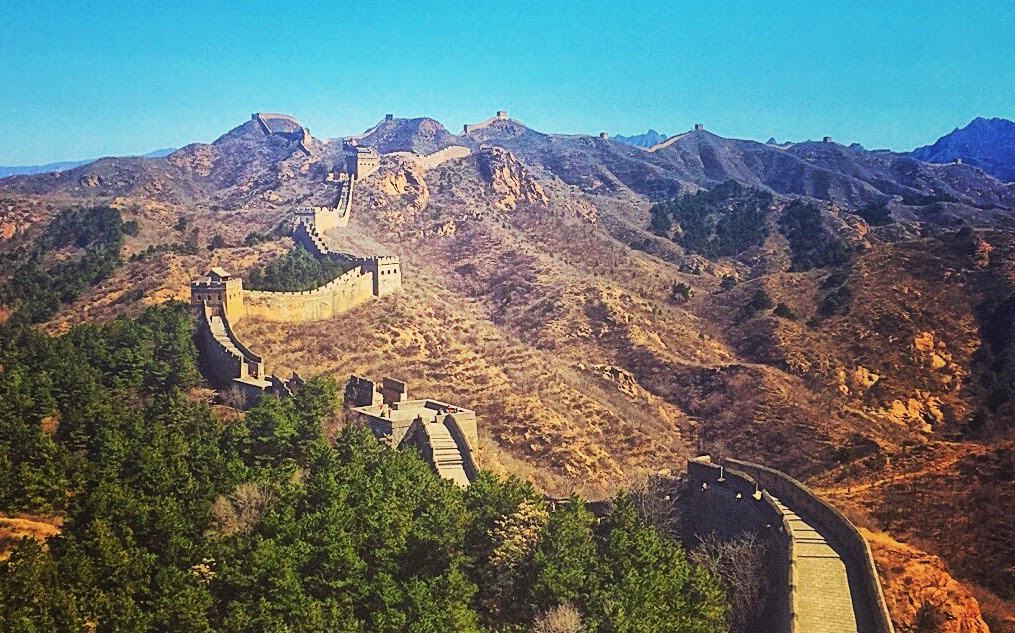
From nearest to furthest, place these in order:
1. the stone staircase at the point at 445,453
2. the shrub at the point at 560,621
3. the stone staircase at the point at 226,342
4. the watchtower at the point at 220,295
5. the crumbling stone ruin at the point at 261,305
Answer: the shrub at the point at 560,621, the stone staircase at the point at 445,453, the crumbling stone ruin at the point at 261,305, the stone staircase at the point at 226,342, the watchtower at the point at 220,295

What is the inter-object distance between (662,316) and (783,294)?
8373 mm

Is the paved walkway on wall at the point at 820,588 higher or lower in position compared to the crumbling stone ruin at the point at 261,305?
lower

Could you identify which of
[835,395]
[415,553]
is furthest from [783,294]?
[415,553]

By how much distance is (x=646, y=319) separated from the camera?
170 feet

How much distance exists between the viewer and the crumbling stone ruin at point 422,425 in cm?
2539

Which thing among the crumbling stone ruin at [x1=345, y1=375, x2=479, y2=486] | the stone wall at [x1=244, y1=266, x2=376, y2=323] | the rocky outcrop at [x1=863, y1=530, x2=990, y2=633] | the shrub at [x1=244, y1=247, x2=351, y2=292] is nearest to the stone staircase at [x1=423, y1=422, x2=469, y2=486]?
the crumbling stone ruin at [x1=345, y1=375, x2=479, y2=486]

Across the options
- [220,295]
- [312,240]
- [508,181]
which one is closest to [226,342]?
[220,295]

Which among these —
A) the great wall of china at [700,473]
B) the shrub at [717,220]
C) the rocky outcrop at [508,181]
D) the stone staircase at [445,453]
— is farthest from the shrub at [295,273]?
the shrub at [717,220]

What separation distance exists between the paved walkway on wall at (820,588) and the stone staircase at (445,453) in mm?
9393

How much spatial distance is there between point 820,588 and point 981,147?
575ft

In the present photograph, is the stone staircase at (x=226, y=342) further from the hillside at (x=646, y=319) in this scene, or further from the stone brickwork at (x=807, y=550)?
the stone brickwork at (x=807, y=550)

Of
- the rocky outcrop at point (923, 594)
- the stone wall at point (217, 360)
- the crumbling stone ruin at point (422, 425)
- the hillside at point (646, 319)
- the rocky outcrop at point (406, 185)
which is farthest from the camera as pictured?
the rocky outcrop at point (406, 185)

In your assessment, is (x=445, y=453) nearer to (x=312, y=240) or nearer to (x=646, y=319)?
(x=646, y=319)

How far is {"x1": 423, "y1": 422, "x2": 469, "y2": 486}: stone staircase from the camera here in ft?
81.1
